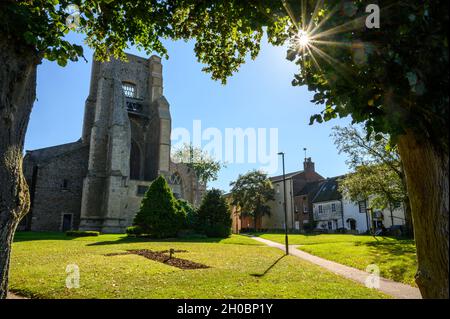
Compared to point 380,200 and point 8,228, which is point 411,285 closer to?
point 8,228

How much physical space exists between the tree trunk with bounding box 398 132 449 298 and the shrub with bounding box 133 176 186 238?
939 inches

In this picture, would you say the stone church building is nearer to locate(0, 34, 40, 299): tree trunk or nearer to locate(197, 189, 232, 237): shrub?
locate(197, 189, 232, 237): shrub

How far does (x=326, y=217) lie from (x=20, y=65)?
176 ft

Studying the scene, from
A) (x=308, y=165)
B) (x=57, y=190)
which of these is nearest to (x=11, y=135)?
(x=57, y=190)

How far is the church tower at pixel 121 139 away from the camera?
110 ft

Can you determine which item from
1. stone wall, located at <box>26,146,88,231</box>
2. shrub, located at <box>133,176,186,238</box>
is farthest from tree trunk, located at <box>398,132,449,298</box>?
stone wall, located at <box>26,146,88,231</box>

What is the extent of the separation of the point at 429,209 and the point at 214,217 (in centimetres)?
2791

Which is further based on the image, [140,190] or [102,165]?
[140,190]

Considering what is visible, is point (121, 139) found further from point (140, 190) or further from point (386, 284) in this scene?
point (386, 284)

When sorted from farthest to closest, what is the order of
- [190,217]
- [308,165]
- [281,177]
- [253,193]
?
[281,177] → [308,165] → [253,193] → [190,217]

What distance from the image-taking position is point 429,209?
3715 millimetres

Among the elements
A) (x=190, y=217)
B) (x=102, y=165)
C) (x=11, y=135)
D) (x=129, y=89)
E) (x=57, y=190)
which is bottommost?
(x=190, y=217)

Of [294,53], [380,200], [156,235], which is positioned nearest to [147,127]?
[156,235]

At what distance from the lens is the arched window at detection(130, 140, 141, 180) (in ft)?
138
